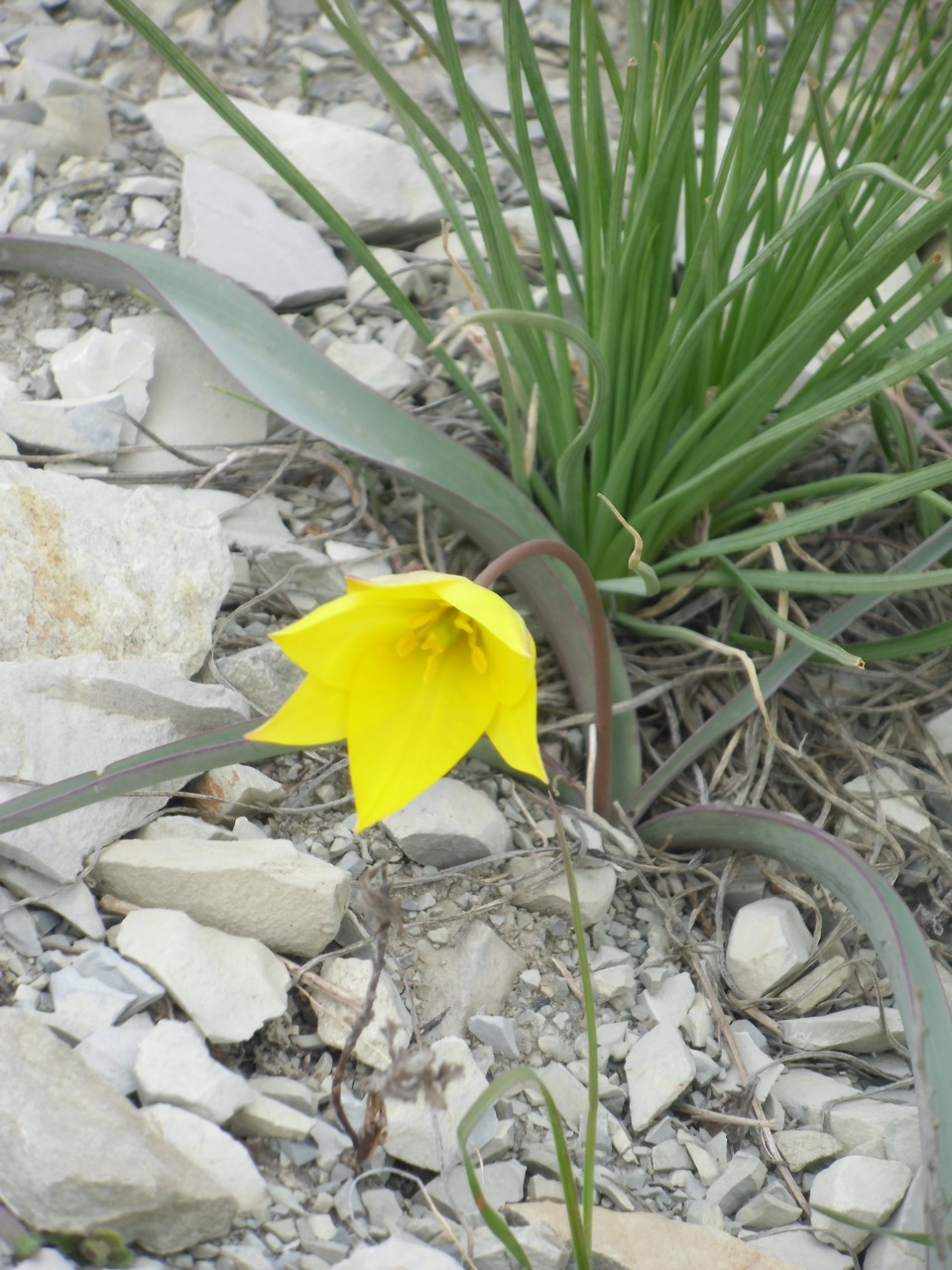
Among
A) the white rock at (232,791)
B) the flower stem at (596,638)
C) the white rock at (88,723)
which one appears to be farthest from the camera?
the white rock at (232,791)

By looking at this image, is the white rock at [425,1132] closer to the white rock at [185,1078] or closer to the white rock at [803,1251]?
the white rock at [185,1078]

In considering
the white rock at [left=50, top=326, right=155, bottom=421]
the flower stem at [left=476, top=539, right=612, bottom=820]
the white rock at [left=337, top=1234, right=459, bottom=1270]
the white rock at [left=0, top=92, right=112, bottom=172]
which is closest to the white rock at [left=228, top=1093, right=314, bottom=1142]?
the white rock at [left=337, top=1234, right=459, bottom=1270]

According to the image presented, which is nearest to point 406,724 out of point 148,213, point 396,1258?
point 396,1258

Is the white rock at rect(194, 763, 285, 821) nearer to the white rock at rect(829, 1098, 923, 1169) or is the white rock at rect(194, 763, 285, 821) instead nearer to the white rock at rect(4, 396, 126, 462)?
the white rock at rect(4, 396, 126, 462)

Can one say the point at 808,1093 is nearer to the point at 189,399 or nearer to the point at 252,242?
the point at 189,399

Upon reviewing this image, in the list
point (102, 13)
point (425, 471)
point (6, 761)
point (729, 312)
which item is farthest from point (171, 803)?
point (102, 13)

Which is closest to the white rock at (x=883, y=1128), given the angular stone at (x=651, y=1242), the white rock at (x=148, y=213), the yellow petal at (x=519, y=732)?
the angular stone at (x=651, y=1242)

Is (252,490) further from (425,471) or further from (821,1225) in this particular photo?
(821,1225)
